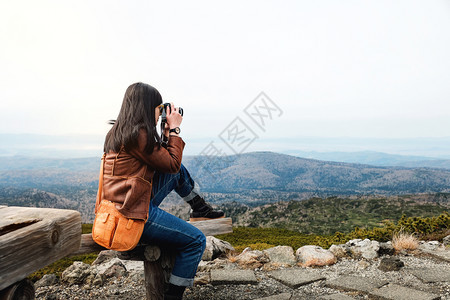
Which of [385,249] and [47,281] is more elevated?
[385,249]

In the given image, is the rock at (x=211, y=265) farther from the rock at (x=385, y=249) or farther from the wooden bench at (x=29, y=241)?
the wooden bench at (x=29, y=241)

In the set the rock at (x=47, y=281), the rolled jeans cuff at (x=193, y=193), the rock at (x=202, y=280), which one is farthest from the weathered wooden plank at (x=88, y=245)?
the rock at (x=47, y=281)

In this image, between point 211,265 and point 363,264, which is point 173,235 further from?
point 363,264

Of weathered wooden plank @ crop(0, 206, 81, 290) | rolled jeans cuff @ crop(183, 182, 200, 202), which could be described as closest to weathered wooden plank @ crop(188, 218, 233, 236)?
rolled jeans cuff @ crop(183, 182, 200, 202)

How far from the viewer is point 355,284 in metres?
4.75

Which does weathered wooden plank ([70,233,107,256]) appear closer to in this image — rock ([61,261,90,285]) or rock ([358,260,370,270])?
rock ([61,261,90,285])

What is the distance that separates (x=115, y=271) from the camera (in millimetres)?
5383

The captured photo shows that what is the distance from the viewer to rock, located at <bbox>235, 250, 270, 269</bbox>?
228 inches

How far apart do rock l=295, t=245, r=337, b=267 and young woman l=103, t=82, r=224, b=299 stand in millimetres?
3073

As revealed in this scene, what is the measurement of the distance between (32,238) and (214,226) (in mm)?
2104

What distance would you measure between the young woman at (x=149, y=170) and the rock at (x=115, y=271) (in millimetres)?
2238

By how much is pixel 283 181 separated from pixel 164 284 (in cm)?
12764

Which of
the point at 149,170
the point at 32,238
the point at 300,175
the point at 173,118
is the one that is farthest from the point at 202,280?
the point at 300,175

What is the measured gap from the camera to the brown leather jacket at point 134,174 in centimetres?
295
